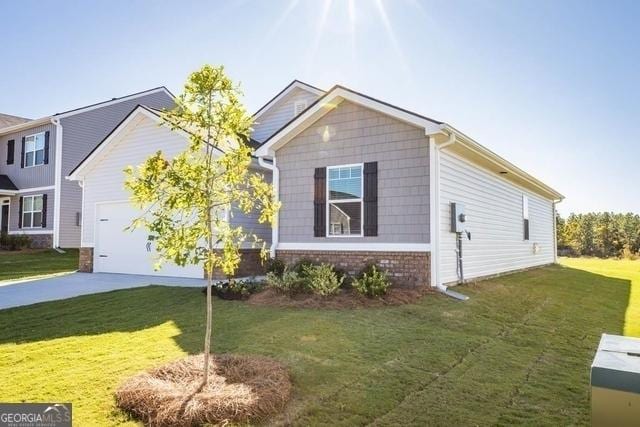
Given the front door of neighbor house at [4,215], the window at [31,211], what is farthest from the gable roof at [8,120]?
the window at [31,211]

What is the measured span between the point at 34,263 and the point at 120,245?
16.8ft

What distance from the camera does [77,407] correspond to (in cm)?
370

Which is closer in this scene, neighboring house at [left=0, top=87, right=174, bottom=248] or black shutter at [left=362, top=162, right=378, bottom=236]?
black shutter at [left=362, top=162, right=378, bottom=236]

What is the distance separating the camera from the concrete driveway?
366 inches

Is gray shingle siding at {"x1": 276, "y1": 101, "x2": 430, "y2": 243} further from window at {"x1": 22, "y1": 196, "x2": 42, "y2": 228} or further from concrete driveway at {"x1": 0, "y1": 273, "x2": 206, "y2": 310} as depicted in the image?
window at {"x1": 22, "y1": 196, "x2": 42, "y2": 228}

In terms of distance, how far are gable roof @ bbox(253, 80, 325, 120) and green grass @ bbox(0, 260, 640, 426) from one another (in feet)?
30.4

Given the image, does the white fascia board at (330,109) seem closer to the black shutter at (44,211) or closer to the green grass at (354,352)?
the green grass at (354,352)

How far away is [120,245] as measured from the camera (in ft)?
45.6

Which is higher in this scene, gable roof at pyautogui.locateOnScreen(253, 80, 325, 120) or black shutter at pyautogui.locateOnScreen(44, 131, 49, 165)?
gable roof at pyautogui.locateOnScreen(253, 80, 325, 120)

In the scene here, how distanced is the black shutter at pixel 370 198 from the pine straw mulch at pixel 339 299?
64.1 inches

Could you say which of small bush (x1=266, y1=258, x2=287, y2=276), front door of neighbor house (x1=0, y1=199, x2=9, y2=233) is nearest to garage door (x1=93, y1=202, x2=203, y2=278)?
small bush (x1=266, y1=258, x2=287, y2=276)

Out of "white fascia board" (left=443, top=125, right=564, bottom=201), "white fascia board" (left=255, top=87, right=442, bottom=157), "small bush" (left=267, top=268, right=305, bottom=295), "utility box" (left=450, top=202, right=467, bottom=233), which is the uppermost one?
"white fascia board" (left=255, top=87, right=442, bottom=157)

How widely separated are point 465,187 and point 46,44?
489 inches

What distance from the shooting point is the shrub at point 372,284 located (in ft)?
27.0
